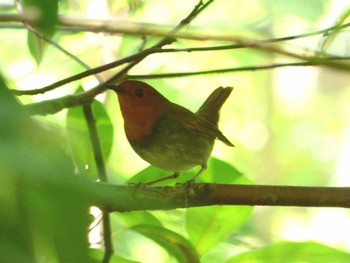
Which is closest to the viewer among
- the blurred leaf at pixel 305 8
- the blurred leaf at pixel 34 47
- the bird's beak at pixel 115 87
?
the blurred leaf at pixel 34 47

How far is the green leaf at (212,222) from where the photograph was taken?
1.01m

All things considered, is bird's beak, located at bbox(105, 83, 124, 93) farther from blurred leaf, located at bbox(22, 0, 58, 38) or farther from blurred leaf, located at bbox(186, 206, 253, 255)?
blurred leaf, located at bbox(22, 0, 58, 38)

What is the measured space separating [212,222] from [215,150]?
2815mm

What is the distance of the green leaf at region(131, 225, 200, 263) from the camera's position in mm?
835

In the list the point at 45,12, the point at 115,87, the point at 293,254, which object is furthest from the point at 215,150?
the point at 45,12

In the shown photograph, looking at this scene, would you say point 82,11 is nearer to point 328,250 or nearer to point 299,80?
point 328,250

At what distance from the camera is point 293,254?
35.7 inches

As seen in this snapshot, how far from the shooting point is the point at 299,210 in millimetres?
4547

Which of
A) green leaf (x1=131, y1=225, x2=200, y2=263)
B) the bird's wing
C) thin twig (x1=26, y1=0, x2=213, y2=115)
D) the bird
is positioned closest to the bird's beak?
the bird

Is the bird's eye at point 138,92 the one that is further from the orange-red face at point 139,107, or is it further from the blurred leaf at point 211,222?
the blurred leaf at point 211,222

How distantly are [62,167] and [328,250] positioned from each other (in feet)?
2.29

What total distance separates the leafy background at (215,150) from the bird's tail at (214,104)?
0.19m

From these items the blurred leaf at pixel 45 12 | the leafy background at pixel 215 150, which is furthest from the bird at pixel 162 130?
the blurred leaf at pixel 45 12

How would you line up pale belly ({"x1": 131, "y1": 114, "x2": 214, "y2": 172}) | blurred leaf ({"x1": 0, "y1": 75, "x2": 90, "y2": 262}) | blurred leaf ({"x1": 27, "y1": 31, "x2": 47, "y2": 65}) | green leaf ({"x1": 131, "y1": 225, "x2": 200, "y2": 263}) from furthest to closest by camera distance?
1. pale belly ({"x1": 131, "y1": 114, "x2": 214, "y2": 172})
2. blurred leaf ({"x1": 27, "y1": 31, "x2": 47, "y2": 65})
3. green leaf ({"x1": 131, "y1": 225, "x2": 200, "y2": 263})
4. blurred leaf ({"x1": 0, "y1": 75, "x2": 90, "y2": 262})
